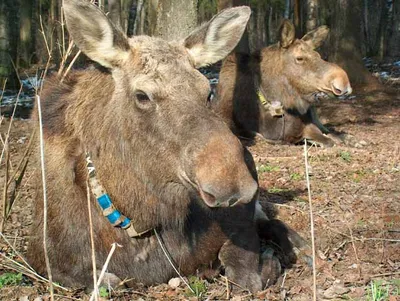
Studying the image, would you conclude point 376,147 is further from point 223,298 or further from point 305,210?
point 223,298

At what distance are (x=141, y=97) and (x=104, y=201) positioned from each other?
74 cm

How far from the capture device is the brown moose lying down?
151 inches

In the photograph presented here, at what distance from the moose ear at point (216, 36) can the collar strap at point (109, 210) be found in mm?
1058

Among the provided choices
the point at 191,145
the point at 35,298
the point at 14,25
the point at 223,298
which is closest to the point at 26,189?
the point at 35,298

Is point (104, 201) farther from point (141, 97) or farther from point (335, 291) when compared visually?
point (335, 291)

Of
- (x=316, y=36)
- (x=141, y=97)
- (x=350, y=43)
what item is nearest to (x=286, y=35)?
(x=316, y=36)

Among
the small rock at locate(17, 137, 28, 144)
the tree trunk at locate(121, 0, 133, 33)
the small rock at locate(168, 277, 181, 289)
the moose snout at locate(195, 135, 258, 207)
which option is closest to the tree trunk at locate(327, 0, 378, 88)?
the small rock at locate(17, 137, 28, 144)

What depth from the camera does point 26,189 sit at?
6855 mm

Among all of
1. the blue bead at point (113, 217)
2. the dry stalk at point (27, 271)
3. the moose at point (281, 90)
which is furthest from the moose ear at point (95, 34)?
the moose at point (281, 90)

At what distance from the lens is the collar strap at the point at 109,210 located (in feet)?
13.5

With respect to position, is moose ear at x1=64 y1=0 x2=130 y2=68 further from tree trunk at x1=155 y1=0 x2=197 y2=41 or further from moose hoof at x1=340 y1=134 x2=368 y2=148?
moose hoof at x1=340 y1=134 x2=368 y2=148

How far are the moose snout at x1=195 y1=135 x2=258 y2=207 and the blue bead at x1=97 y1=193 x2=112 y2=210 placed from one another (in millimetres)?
1029

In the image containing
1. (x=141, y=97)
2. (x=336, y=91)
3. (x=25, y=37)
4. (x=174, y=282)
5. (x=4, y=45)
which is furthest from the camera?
(x=25, y=37)

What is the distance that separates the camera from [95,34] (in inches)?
161
